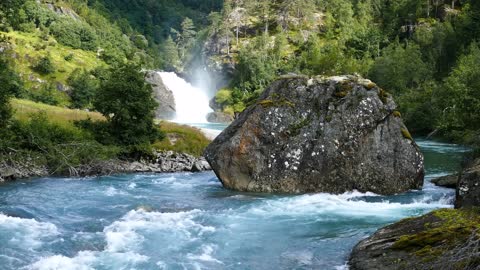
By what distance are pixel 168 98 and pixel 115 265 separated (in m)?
89.8

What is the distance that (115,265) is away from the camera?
14.3m

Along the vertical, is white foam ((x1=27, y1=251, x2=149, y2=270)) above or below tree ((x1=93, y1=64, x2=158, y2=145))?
below

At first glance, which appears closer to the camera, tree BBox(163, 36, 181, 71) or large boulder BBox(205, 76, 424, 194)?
large boulder BBox(205, 76, 424, 194)

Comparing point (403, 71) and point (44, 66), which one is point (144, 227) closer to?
point (403, 71)

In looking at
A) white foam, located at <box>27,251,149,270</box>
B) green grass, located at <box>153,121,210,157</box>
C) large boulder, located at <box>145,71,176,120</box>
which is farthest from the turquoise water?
large boulder, located at <box>145,71,176,120</box>

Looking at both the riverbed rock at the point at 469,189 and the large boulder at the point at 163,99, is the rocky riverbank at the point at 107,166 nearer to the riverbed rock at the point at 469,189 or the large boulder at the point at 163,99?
the riverbed rock at the point at 469,189

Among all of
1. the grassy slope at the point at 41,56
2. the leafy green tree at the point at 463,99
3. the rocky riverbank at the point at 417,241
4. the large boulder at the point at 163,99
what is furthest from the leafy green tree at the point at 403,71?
the rocky riverbank at the point at 417,241

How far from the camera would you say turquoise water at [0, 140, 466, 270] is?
14.9 m

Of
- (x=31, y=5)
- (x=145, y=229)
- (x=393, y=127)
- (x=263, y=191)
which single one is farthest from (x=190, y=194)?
(x=31, y=5)

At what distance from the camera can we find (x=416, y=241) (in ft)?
41.1

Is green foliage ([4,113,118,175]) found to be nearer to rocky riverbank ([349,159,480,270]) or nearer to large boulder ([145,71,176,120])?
rocky riverbank ([349,159,480,270])

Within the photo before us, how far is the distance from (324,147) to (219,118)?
258 ft

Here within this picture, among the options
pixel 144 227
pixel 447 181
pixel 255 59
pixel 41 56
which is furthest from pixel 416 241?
pixel 41 56

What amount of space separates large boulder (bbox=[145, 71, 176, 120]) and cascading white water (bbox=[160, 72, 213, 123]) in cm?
218
